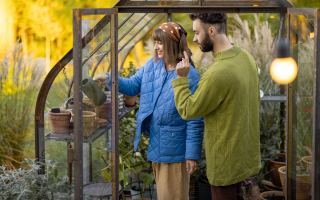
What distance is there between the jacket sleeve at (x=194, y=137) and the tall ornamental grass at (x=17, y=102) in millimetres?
2004

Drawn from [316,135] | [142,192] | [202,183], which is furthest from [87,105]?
[202,183]

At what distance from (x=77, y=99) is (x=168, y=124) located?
0.79 m

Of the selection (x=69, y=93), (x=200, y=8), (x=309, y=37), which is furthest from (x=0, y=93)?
(x=309, y=37)

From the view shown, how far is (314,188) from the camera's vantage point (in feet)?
6.82

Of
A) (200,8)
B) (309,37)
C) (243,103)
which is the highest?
(200,8)

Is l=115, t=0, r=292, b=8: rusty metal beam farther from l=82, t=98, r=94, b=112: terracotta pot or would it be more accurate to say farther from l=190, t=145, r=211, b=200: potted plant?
l=190, t=145, r=211, b=200: potted plant

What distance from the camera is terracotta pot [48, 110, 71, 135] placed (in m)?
2.46

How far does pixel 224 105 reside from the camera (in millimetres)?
2082

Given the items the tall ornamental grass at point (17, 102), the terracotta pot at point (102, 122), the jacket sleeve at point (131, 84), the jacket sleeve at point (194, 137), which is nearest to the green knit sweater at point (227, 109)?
the jacket sleeve at point (194, 137)

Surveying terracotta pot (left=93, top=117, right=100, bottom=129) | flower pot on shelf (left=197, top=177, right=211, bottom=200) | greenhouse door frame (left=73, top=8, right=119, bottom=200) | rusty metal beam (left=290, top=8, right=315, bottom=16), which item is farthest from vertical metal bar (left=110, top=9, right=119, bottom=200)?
flower pot on shelf (left=197, top=177, right=211, bottom=200)

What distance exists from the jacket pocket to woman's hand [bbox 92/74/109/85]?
56 cm

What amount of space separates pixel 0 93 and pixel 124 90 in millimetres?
1936

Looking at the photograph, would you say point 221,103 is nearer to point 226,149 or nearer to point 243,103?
point 243,103

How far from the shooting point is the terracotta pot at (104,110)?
7.33ft
